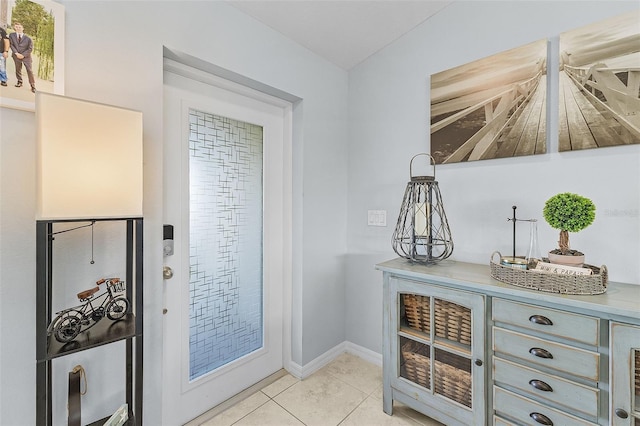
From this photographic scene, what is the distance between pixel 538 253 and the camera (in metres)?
1.48

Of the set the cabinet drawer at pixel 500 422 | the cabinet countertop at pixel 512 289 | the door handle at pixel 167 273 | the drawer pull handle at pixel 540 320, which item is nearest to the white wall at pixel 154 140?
the door handle at pixel 167 273

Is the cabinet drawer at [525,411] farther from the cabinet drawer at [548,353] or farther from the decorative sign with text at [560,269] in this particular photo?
the decorative sign with text at [560,269]

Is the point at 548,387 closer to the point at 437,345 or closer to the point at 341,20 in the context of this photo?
the point at 437,345

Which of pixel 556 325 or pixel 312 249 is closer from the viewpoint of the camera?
pixel 556 325

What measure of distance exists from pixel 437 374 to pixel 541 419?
1.45 ft

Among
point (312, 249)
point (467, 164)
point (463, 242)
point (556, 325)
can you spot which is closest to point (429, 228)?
point (463, 242)

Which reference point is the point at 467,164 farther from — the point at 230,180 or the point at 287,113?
the point at 230,180

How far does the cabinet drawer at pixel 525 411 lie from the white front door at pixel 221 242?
1415 millimetres

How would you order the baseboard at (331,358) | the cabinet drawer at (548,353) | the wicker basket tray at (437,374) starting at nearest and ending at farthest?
the cabinet drawer at (548,353)
the wicker basket tray at (437,374)
the baseboard at (331,358)

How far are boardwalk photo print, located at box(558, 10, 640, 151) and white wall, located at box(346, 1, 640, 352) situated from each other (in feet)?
0.16

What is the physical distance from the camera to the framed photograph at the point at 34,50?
1.02 m

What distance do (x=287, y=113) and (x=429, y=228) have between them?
4.39 feet

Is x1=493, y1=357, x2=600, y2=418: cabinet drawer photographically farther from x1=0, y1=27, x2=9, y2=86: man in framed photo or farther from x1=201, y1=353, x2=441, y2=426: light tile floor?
x1=0, y1=27, x2=9, y2=86: man in framed photo

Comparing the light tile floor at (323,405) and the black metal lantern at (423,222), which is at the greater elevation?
the black metal lantern at (423,222)
